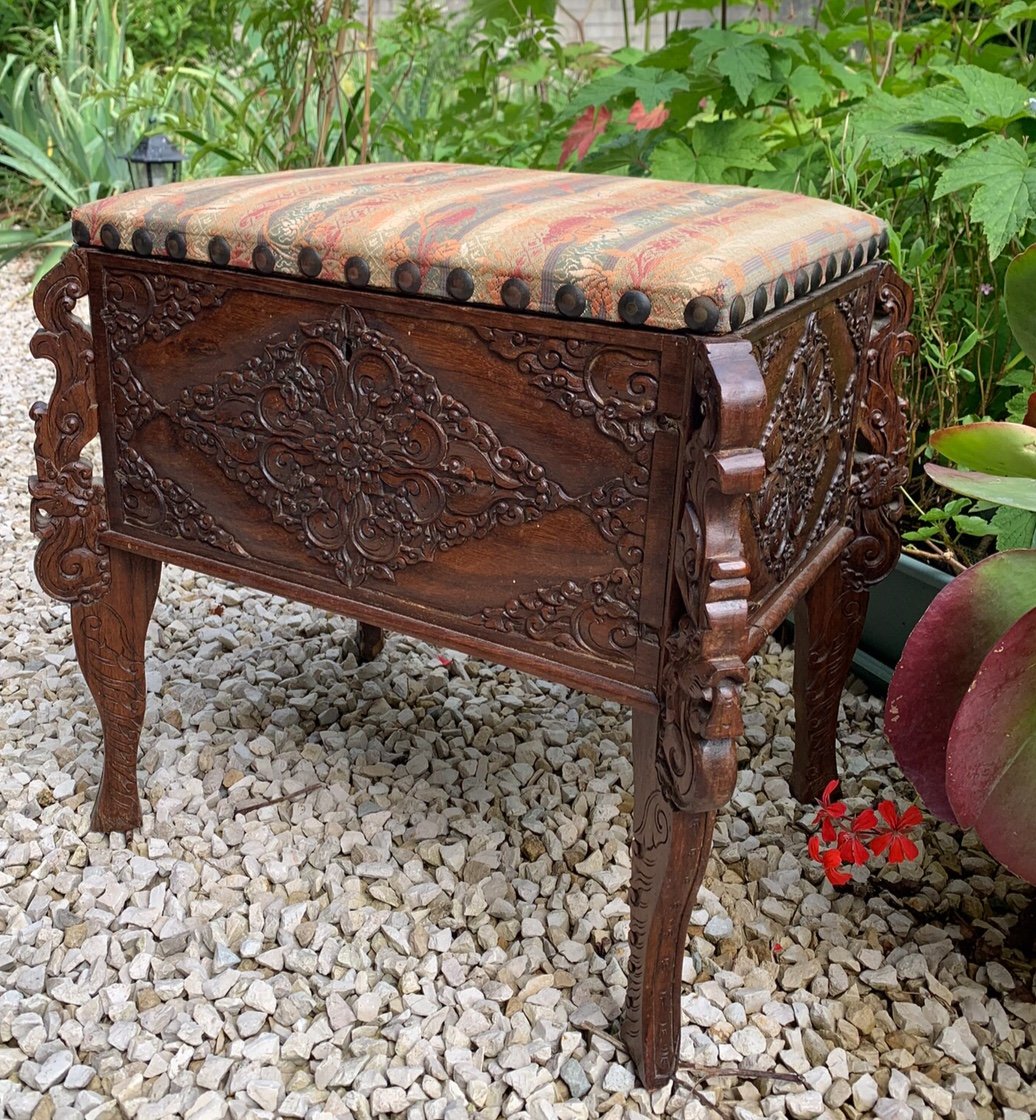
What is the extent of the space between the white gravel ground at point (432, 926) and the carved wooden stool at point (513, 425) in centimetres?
16

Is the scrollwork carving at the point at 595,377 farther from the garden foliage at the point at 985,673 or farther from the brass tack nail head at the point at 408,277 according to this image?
the garden foliage at the point at 985,673

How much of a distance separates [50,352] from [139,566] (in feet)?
0.93


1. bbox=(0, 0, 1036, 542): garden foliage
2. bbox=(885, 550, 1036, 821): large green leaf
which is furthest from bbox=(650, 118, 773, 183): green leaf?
bbox=(885, 550, 1036, 821): large green leaf

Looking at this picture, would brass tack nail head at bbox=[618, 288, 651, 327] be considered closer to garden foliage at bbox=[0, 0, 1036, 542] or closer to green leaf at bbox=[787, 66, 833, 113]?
garden foliage at bbox=[0, 0, 1036, 542]

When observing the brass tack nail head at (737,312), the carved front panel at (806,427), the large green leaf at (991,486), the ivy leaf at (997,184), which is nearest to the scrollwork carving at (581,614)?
the carved front panel at (806,427)

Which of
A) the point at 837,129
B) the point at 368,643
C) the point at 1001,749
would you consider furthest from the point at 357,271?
the point at 837,129

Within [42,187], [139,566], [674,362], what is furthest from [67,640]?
[42,187]

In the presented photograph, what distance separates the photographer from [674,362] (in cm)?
96

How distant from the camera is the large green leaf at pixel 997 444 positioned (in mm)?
1234

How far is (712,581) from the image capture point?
951 millimetres

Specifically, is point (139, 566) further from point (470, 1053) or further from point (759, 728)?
point (759, 728)

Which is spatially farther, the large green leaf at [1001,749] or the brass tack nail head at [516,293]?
the large green leaf at [1001,749]

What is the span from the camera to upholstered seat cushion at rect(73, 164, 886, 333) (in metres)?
0.95

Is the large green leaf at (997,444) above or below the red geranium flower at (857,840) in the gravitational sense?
above
